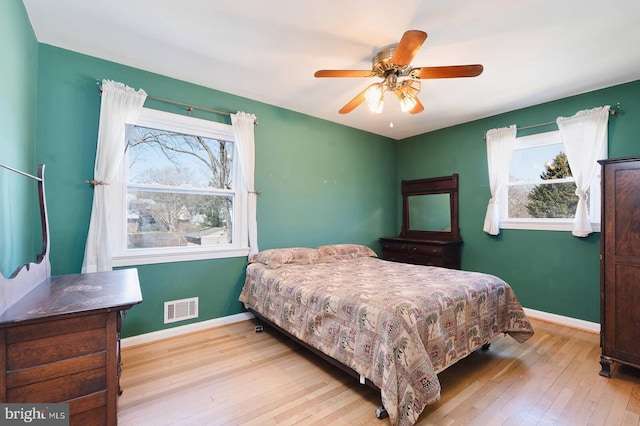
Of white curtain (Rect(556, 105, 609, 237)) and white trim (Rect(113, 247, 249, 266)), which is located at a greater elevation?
white curtain (Rect(556, 105, 609, 237))

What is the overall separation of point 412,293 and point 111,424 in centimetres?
182

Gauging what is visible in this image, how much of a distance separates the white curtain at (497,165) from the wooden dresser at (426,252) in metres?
0.56

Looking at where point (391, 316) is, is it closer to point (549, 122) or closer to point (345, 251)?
point (345, 251)

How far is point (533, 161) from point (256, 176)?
3579 mm

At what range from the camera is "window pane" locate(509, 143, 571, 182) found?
11.5 feet

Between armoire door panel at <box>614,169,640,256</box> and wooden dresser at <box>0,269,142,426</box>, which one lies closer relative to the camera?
wooden dresser at <box>0,269,142,426</box>

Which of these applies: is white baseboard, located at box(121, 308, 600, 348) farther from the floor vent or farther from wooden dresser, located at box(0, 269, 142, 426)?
wooden dresser, located at box(0, 269, 142, 426)

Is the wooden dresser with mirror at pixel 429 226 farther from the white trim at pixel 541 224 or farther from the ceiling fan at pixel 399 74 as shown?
the ceiling fan at pixel 399 74

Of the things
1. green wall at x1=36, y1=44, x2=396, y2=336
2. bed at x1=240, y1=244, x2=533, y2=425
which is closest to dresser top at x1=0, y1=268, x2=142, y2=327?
green wall at x1=36, y1=44, x2=396, y2=336

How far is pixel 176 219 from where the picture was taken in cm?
309

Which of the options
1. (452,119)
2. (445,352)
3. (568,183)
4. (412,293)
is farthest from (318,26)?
(568,183)

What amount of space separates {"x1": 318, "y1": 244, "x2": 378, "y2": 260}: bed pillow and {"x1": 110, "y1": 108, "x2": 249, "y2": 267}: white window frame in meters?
1.05

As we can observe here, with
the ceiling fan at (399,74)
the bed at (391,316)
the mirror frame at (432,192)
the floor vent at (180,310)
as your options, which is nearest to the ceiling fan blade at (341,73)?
the ceiling fan at (399,74)

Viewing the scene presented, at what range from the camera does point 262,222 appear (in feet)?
11.7
